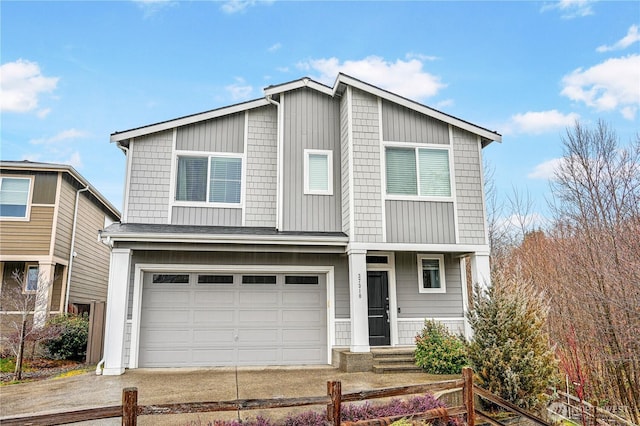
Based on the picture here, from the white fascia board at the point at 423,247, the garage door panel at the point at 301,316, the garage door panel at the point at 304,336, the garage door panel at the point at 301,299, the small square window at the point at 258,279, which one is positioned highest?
the white fascia board at the point at 423,247

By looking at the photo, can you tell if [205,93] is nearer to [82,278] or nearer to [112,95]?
[112,95]

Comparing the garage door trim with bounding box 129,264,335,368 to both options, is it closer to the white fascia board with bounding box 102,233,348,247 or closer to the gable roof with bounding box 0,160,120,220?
the white fascia board with bounding box 102,233,348,247

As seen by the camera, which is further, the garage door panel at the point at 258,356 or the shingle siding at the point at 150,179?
the shingle siding at the point at 150,179

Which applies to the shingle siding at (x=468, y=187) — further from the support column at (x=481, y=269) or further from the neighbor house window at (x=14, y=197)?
the neighbor house window at (x=14, y=197)

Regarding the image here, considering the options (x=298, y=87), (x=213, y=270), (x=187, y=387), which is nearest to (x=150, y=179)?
(x=213, y=270)

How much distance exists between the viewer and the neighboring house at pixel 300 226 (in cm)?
981

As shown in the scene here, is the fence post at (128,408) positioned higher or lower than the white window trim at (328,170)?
lower

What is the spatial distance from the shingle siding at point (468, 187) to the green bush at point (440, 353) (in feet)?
7.40

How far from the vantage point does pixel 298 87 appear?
1102 centimetres

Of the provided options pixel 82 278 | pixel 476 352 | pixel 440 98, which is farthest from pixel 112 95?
pixel 476 352

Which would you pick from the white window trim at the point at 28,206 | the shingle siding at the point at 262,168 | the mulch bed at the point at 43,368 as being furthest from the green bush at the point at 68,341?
the shingle siding at the point at 262,168

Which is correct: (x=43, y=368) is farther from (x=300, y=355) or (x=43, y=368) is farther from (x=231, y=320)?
(x=300, y=355)

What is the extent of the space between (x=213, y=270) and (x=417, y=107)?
632cm

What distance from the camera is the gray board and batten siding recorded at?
34.2 ft
